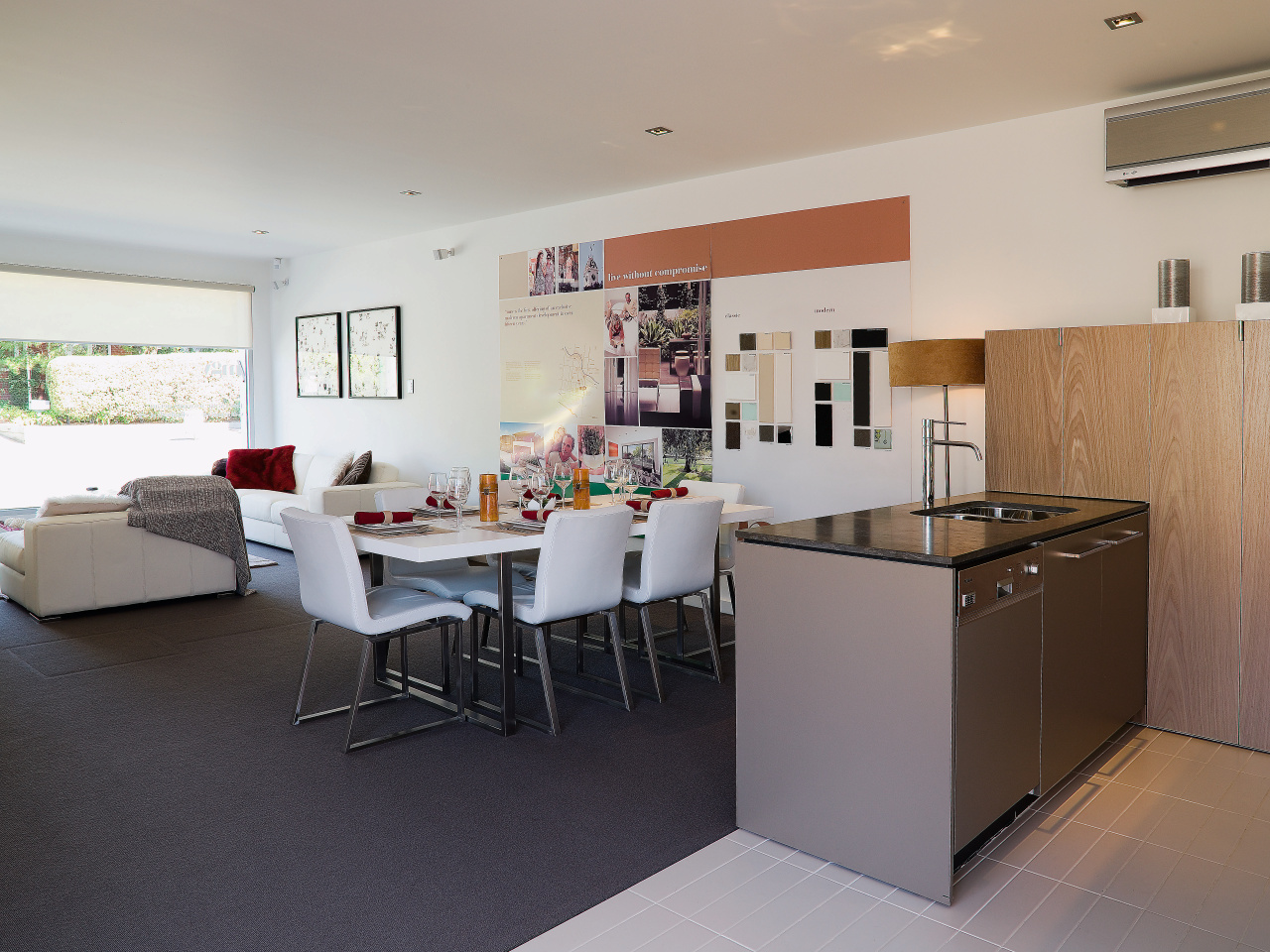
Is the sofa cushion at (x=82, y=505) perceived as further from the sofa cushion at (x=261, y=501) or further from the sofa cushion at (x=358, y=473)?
the sofa cushion at (x=358, y=473)

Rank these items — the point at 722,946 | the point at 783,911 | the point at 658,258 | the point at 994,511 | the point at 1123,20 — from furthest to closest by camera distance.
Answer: the point at 658,258, the point at 994,511, the point at 1123,20, the point at 783,911, the point at 722,946

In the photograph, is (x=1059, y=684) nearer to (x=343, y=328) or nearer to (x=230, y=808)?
(x=230, y=808)

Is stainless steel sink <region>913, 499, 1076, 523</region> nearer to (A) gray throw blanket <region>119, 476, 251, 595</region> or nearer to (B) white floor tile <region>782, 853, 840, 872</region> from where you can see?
(B) white floor tile <region>782, 853, 840, 872</region>

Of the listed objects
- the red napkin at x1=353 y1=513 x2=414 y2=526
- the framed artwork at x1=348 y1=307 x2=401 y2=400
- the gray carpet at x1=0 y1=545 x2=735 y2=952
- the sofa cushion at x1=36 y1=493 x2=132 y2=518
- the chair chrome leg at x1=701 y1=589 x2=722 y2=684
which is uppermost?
the framed artwork at x1=348 y1=307 x2=401 y2=400

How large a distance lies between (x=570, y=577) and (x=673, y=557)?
578 mm

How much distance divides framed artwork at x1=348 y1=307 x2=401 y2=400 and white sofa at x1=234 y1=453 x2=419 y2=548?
2.28 ft

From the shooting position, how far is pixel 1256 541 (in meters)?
3.31

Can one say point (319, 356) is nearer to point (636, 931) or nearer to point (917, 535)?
point (917, 535)

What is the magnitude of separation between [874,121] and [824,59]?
0.92 metres

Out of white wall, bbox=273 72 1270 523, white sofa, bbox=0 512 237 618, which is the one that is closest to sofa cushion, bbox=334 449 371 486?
white sofa, bbox=0 512 237 618

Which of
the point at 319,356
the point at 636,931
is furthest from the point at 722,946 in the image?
the point at 319,356

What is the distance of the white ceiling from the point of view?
326 centimetres

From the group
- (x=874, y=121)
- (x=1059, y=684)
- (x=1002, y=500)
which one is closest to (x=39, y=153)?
(x=874, y=121)

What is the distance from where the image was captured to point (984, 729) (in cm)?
241
